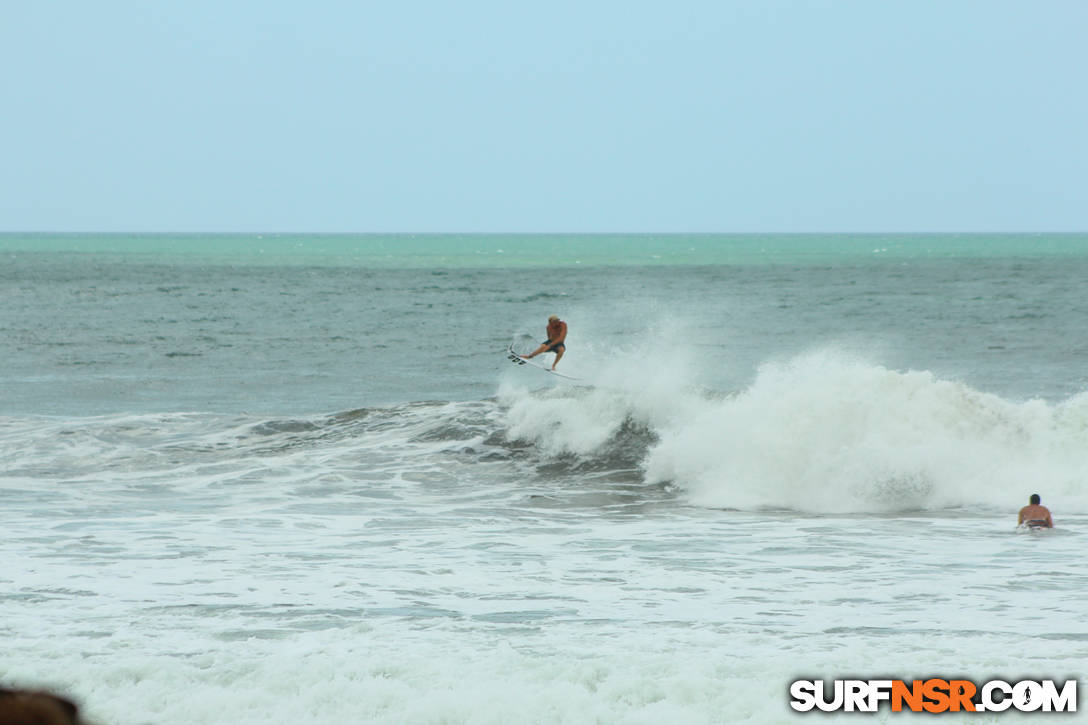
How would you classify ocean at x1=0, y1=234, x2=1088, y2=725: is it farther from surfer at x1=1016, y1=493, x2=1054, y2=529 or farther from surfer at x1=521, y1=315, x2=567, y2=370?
surfer at x1=521, y1=315, x2=567, y2=370

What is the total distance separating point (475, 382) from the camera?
29328 millimetres

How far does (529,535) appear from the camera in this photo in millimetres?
12789

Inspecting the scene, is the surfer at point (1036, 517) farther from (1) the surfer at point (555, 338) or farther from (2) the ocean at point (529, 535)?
(1) the surfer at point (555, 338)

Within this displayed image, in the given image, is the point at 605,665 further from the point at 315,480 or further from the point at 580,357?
the point at 580,357

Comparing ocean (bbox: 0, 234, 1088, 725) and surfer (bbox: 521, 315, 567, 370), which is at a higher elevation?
surfer (bbox: 521, 315, 567, 370)

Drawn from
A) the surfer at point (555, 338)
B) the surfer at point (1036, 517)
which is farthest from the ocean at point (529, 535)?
the surfer at point (555, 338)

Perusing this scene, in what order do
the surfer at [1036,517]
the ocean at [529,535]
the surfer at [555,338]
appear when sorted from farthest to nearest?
the surfer at [555,338]
the surfer at [1036,517]
the ocean at [529,535]

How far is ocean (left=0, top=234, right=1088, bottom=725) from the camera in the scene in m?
7.77

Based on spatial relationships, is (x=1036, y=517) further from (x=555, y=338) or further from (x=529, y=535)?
(x=555, y=338)

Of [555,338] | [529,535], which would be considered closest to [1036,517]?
[529,535]

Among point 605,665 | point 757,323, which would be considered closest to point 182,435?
point 605,665

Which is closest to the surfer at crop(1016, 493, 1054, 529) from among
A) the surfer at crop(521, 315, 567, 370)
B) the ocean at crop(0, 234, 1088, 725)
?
the ocean at crop(0, 234, 1088, 725)

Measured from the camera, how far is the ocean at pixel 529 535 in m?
7.77

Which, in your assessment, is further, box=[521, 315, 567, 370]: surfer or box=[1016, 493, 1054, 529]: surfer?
box=[521, 315, 567, 370]: surfer
